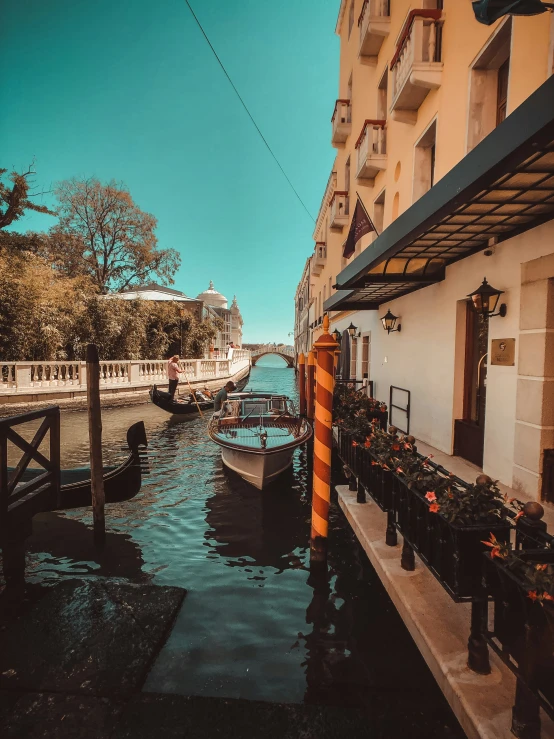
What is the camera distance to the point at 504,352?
4812 mm

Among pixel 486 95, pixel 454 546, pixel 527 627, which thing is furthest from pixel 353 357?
pixel 527 627

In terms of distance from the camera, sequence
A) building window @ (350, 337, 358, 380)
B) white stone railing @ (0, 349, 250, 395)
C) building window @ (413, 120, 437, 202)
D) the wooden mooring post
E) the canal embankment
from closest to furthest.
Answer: the wooden mooring post < building window @ (413, 120, 437, 202) < the canal embankment < white stone railing @ (0, 349, 250, 395) < building window @ (350, 337, 358, 380)

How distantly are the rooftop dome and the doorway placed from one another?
87.2 m

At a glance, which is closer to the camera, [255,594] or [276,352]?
[255,594]

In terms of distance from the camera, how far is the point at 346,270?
7.07m

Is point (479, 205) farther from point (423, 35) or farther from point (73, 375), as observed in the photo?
point (73, 375)

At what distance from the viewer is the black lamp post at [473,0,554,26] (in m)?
2.41

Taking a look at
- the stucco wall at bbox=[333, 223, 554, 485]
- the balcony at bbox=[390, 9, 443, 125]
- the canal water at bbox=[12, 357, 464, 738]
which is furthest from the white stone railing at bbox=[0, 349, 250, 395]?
the balcony at bbox=[390, 9, 443, 125]

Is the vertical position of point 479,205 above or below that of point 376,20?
below

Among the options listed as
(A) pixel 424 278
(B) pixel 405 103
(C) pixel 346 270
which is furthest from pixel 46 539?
(B) pixel 405 103

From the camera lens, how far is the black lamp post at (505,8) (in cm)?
241

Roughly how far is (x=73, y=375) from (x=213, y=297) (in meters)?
79.2

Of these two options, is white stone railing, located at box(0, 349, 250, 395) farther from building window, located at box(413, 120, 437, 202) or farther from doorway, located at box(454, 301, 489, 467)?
doorway, located at box(454, 301, 489, 467)

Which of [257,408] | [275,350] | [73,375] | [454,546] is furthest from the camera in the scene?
[275,350]
